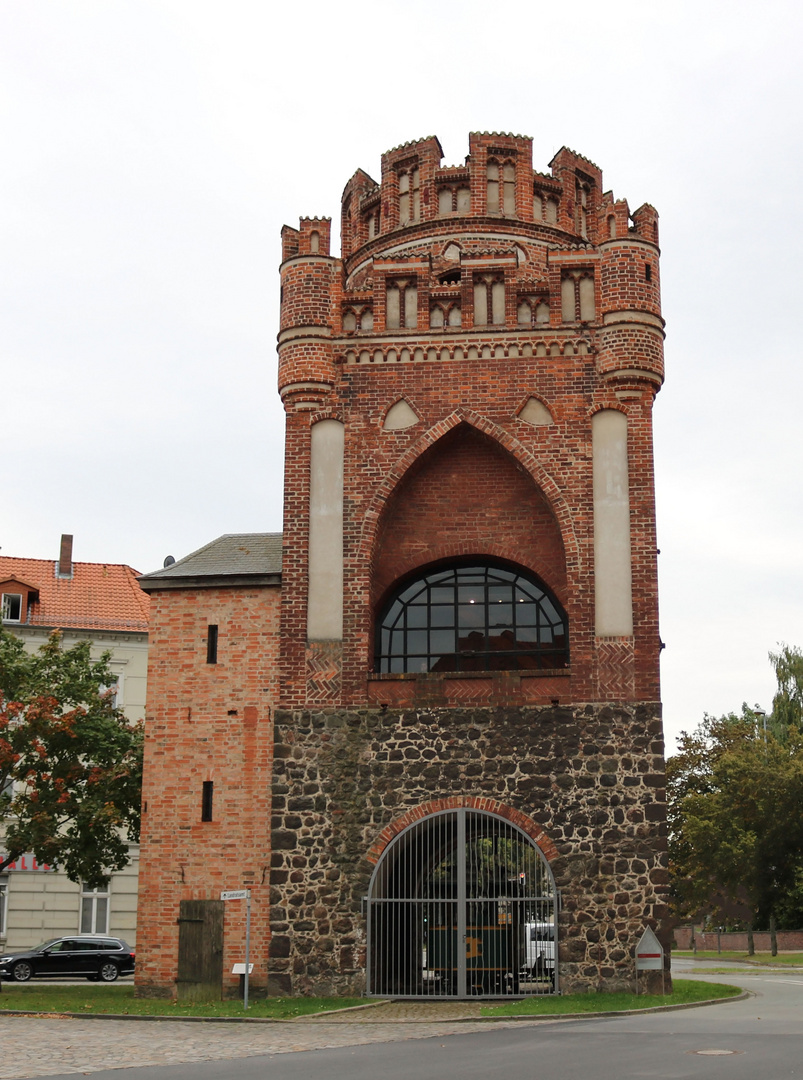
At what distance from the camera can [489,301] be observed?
2398 cm

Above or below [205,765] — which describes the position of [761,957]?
below

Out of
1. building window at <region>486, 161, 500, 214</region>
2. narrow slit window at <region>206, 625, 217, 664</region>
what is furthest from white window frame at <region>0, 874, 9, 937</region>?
building window at <region>486, 161, 500, 214</region>

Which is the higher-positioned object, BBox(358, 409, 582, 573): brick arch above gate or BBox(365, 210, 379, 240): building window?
BBox(365, 210, 379, 240): building window

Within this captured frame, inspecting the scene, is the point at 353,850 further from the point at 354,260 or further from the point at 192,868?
the point at 354,260

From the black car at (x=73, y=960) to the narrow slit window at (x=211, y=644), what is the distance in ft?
45.6

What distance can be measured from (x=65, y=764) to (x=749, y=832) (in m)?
24.6

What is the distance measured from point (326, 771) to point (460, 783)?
233 cm

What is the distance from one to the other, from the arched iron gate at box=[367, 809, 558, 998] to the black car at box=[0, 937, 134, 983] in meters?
13.8

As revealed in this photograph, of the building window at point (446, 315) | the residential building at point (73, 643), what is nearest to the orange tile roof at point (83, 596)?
the residential building at point (73, 643)

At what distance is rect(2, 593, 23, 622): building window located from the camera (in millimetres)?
42531

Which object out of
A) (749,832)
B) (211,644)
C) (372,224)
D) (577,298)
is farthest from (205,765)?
(749,832)

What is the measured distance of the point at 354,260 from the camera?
94.1 feet

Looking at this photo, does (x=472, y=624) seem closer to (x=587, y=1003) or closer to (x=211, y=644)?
(x=211, y=644)

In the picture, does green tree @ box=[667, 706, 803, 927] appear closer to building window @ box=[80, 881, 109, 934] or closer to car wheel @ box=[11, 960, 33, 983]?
building window @ box=[80, 881, 109, 934]
